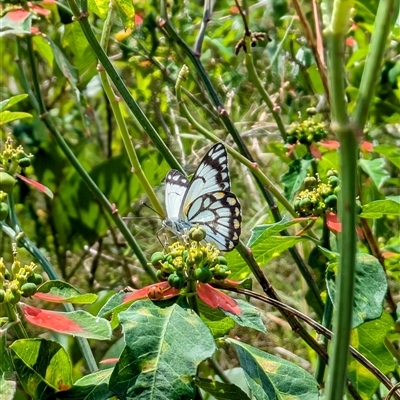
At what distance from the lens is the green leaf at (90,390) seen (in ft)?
2.14

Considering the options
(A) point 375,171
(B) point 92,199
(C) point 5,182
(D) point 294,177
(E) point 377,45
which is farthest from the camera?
(B) point 92,199

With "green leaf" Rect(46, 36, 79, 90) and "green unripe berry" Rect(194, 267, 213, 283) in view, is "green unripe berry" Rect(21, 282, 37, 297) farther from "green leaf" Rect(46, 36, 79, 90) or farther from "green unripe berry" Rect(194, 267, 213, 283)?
"green leaf" Rect(46, 36, 79, 90)

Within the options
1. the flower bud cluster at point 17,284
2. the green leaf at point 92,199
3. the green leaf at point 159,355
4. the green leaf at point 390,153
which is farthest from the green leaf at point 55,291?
the green leaf at point 92,199

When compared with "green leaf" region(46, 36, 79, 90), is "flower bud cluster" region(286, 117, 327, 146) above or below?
below

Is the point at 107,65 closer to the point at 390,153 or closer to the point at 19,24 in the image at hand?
the point at 19,24

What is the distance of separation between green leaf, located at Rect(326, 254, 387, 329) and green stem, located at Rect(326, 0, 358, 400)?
0.35 metres

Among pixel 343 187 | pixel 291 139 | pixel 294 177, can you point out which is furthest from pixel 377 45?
pixel 291 139

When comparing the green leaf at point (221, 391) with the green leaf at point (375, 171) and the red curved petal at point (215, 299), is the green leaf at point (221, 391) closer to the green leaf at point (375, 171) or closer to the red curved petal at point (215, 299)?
the red curved petal at point (215, 299)

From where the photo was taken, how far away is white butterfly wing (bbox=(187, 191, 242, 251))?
0.86 metres

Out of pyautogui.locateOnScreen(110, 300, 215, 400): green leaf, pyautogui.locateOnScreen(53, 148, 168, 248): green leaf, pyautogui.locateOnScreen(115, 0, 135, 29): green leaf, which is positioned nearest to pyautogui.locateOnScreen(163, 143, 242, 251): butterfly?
pyautogui.locateOnScreen(115, 0, 135, 29): green leaf

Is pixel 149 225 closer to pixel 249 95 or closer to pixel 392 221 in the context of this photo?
pixel 249 95

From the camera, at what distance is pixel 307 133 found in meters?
1.34

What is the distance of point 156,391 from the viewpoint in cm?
57

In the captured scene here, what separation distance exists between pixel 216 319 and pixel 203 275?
8 centimetres
